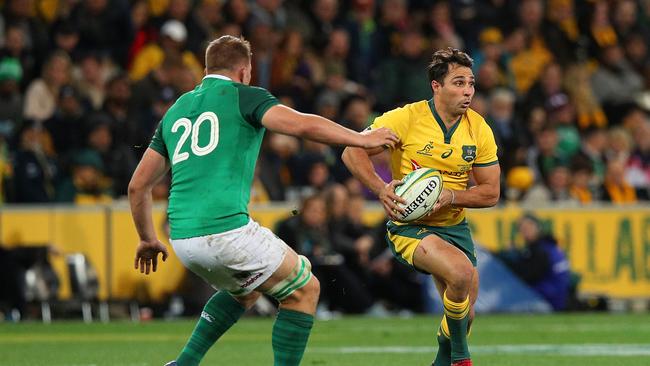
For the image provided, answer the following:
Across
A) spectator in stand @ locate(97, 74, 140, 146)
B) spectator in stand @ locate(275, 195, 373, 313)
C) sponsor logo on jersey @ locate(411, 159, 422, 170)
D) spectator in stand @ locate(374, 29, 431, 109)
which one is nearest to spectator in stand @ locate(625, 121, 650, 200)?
spectator in stand @ locate(374, 29, 431, 109)

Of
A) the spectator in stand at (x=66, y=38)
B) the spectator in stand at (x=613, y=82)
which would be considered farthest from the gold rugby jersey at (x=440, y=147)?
the spectator in stand at (x=613, y=82)

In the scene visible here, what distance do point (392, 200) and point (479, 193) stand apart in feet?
2.51

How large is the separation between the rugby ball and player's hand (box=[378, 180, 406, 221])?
4 cm

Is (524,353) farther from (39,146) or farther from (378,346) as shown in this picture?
(39,146)

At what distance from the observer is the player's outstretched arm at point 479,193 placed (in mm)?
9611

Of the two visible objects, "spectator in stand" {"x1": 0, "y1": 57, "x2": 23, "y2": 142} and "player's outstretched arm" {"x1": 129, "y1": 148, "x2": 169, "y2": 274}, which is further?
"spectator in stand" {"x1": 0, "y1": 57, "x2": 23, "y2": 142}

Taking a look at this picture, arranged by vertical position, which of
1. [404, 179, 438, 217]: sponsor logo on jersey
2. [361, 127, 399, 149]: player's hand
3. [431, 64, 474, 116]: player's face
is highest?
[431, 64, 474, 116]: player's face

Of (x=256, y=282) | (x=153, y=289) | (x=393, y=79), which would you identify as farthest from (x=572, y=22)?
(x=256, y=282)

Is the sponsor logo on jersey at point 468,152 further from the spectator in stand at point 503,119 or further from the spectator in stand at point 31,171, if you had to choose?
the spectator in stand at point 503,119

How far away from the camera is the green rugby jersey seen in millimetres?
8109

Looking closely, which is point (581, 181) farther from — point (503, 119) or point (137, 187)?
point (137, 187)

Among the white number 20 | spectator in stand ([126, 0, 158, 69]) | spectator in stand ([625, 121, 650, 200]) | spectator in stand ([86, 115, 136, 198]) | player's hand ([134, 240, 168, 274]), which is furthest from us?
spectator in stand ([625, 121, 650, 200])

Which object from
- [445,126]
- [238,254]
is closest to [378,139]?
[238,254]

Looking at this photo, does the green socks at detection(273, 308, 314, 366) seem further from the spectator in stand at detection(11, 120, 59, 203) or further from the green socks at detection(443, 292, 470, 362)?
the spectator in stand at detection(11, 120, 59, 203)
